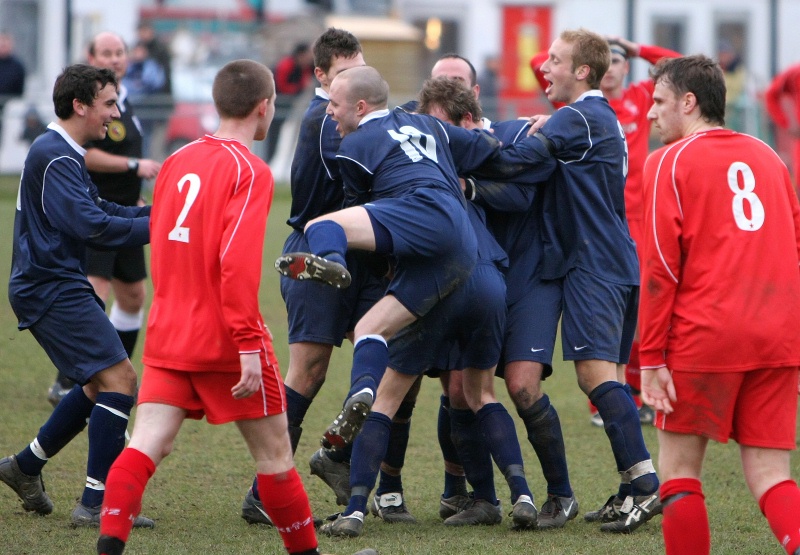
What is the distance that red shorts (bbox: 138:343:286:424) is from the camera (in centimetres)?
420

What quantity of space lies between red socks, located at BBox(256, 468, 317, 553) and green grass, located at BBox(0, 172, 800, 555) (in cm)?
53

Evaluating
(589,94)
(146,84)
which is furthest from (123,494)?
(146,84)

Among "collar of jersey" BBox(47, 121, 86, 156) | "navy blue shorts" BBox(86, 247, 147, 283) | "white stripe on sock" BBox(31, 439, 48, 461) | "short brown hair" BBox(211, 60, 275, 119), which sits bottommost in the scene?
"white stripe on sock" BBox(31, 439, 48, 461)

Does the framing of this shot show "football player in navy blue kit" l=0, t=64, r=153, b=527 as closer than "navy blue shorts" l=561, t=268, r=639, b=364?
Yes

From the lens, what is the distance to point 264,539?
502cm

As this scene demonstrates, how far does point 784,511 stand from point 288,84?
17642 millimetres

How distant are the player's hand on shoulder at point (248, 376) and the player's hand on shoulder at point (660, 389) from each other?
1336 millimetres

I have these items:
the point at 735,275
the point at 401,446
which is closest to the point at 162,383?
the point at 401,446

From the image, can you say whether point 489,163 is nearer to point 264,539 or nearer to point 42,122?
point 264,539

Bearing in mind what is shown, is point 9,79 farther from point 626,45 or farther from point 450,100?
point 450,100

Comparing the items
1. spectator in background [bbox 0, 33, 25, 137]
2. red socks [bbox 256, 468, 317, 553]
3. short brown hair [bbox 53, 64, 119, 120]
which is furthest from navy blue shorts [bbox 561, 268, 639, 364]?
spectator in background [bbox 0, 33, 25, 137]

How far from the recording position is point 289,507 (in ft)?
14.0

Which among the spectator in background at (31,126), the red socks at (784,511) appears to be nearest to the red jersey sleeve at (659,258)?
the red socks at (784,511)

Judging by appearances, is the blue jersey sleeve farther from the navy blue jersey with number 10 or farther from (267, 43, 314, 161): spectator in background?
(267, 43, 314, 161): spectator in background
